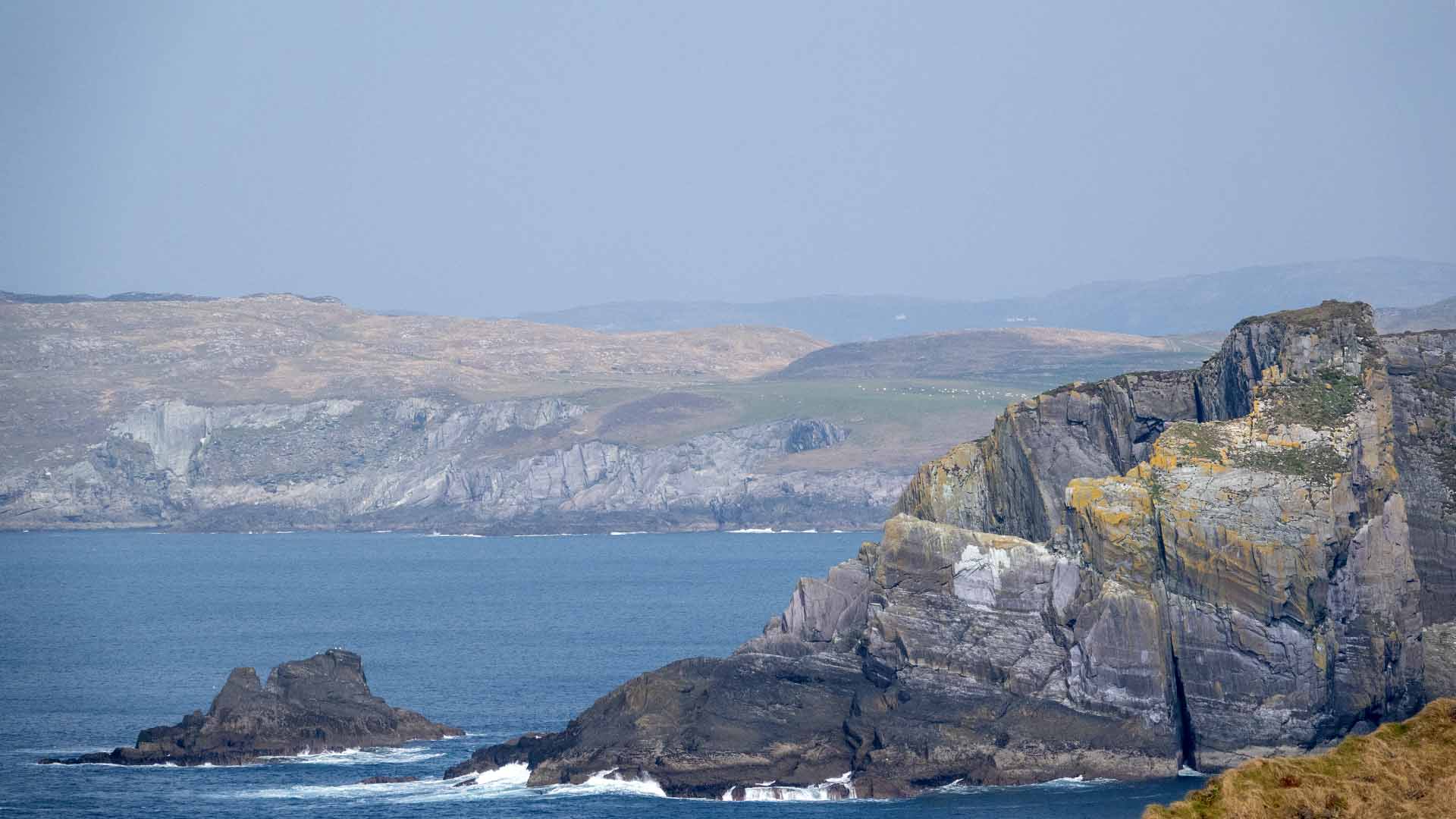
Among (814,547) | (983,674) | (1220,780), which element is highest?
(1220,780)

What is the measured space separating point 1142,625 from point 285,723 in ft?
97.5

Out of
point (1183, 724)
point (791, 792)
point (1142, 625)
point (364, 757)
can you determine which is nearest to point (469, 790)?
point (364, 757)

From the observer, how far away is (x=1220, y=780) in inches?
1143

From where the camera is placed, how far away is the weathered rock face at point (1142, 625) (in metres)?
57.2

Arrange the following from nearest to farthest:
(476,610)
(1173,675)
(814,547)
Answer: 1. (1173,675)
2. (476,610)
3. (814,547)

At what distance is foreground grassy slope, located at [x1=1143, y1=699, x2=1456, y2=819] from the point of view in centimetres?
2819

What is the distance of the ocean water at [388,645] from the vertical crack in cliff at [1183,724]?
171 centimetres

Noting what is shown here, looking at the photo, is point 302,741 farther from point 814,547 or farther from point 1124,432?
point 814,547

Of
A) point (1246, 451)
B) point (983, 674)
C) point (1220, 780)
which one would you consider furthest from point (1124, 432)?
point (1220, 780)

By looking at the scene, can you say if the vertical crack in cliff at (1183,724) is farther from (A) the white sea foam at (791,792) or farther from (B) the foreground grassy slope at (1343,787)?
(B) the foreground grassy slope at (1343,787)

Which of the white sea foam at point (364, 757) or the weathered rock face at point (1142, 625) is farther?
the white sea foam at point (364, 757)

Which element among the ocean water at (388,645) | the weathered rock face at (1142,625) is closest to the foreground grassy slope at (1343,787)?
the ocean water at (388,645)

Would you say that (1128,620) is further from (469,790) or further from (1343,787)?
(1343,787)

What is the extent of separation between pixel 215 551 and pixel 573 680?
9806cm
